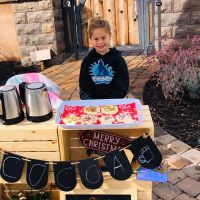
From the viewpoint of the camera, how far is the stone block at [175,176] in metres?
3.50

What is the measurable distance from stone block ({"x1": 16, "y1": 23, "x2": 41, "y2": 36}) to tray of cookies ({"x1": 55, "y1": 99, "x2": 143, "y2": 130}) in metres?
4.42

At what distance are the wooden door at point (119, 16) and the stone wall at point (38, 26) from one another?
67 cm

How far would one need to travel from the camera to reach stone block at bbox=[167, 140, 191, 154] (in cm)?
396

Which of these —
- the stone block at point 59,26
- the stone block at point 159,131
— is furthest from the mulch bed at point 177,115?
the stone block at point 59,26

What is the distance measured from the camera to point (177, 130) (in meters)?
4.43

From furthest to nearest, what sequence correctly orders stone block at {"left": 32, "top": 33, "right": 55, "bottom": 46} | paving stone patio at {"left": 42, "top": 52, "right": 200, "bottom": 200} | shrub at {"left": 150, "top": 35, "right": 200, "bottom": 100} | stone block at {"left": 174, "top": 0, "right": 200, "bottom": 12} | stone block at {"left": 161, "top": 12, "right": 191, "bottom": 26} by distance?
stone block at {"left": 32, "top": 33, "right": 55, "bottom": 46}
stone block at {"left": 161, "top": 12, "right": 191, "bottom": 26}
stone block at {"left": 174, "top": 0, "right": 200, "bottom": 12}
shrub at {"left": 150, "top": 35, "right": 200, "bottom": 100}
paving stone patio at {"left": 42, "top": 52, "right": 200, "bottom": 200}

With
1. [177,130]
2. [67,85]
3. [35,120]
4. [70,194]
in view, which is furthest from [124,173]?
[67,85]

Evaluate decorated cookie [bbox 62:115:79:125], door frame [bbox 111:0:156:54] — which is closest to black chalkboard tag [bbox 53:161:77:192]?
decorated cookie [bbox 62:115:79:125]

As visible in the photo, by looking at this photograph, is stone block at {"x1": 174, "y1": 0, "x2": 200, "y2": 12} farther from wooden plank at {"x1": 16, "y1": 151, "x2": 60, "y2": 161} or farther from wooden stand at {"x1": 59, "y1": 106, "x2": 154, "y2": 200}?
wooden plank at {"x1": 16, "y1": 151, "x2": 60, "y2": 161}

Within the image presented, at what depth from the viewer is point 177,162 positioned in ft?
12.3

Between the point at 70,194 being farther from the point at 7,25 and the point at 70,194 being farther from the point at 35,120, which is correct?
the point at 7,25

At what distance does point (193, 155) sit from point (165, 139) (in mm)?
427

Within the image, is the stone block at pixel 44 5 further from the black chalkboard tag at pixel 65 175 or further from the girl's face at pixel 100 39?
the black chalkboard tag at pixel 65 175

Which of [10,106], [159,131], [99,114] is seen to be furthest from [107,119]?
[159,131]
